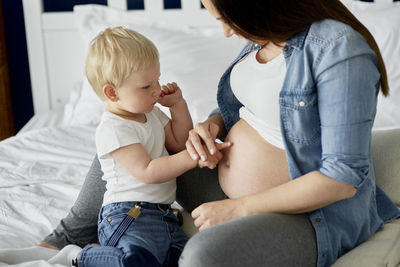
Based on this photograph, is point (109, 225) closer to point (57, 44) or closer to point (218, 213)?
point (218, 213)

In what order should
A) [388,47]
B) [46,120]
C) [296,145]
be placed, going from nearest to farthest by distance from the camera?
1. [296,145]
2. [388,47]
3. [46,120]

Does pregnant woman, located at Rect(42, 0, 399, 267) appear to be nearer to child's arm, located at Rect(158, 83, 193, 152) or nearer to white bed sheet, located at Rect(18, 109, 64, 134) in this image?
child's arm, located at Rect(158, 83, 193, 152)

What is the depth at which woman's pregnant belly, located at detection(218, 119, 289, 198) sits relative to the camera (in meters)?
1.10

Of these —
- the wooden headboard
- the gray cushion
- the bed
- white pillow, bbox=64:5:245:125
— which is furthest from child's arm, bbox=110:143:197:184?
the wooden headboard

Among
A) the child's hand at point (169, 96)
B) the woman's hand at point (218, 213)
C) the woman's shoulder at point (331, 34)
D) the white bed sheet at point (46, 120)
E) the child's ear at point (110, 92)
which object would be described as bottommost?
the white bed sheet at point (46, 120)

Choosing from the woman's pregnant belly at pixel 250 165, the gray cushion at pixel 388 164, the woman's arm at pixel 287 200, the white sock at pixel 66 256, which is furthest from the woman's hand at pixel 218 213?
the gray cushion at pixel 388 164

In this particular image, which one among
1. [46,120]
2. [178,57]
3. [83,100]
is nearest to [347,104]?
[178,57]

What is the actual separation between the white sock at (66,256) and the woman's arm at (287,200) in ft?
1.05

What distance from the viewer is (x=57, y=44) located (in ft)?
8.66

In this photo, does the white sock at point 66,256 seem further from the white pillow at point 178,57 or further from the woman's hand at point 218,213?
the white pillow at point 178,57

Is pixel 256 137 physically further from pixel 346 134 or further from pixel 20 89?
pixel 20 89

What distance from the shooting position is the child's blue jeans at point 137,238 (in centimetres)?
108

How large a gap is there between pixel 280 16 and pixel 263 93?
0.17 m

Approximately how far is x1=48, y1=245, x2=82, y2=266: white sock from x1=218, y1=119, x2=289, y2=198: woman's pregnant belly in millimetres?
370
